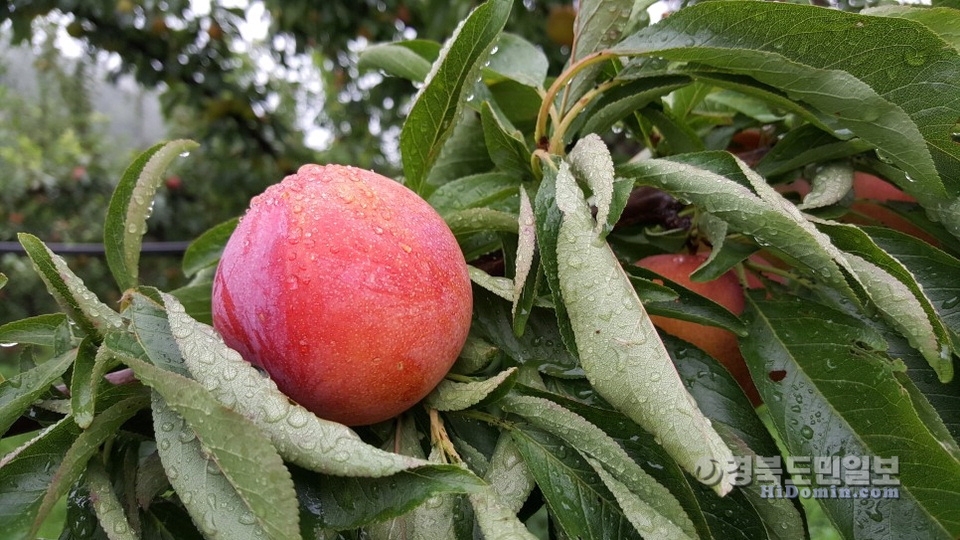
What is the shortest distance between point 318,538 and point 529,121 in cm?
56

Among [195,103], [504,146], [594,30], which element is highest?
[594,30]

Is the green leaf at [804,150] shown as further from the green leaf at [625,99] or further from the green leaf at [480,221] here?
the green leaf at [480,221]

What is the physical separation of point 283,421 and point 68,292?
0.72ft

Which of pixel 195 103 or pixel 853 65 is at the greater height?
pixel 853 65

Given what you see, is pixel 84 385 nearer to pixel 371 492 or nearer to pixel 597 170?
pixel 371 492

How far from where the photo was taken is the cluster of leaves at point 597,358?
0.47 meters

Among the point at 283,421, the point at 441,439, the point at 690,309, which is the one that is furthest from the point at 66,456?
the point at 690,309

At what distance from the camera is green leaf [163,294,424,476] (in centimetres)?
45

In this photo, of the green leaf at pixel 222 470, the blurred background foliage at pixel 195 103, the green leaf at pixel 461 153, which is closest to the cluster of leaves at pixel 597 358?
the green leaf at pixel 222 470

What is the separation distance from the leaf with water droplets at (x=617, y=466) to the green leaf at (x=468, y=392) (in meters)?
0.03

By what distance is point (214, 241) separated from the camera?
2.81 feet

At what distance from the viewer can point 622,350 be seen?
1.59ft

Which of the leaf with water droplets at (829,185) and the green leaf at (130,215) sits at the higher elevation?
the leaf with water droplets at (829,185)

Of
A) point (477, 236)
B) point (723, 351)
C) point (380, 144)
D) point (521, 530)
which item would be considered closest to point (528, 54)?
point (477, 236)
